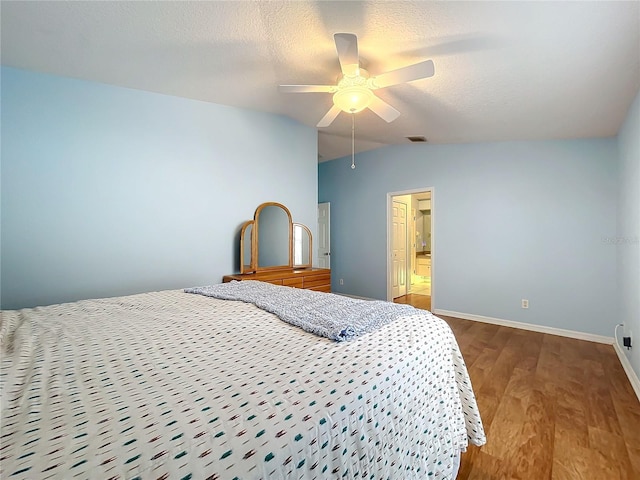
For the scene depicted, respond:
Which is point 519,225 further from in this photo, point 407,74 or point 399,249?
point 407,74

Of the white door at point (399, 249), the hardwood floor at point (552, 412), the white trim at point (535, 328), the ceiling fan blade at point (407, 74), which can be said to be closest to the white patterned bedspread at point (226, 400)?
the hardwood floor at point (552, 412)

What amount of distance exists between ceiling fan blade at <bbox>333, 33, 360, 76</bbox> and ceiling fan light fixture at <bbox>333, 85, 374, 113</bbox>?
0.40 feet

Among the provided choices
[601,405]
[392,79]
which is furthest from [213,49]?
[601,405]

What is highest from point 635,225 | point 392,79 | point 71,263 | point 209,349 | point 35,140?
point 392,79

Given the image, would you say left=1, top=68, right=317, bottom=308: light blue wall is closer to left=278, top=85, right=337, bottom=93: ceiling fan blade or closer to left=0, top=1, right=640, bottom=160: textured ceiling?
left=0, top=1, right=640, bottom=160: textured ceiling

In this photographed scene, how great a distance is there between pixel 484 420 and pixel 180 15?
10.1 ft

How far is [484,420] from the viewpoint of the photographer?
5.74 ft

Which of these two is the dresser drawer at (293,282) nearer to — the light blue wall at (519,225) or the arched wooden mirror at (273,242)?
the arched wooden mirror at (273,242)

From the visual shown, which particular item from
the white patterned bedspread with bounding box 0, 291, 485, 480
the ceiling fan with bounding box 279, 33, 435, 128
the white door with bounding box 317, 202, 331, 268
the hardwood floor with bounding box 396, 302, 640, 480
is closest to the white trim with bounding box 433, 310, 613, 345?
the hardwood floor with bounding box 396, 302, 640, 480

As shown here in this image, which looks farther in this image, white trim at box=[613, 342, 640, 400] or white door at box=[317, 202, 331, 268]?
white door at box=[317, 202, 331, 268]

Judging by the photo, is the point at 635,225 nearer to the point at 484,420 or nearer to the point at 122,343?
the point at 484,420

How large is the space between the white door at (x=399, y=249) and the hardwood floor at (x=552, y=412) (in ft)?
6.82

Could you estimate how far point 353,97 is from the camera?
208cm

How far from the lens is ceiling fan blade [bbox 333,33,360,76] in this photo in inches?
61.1
